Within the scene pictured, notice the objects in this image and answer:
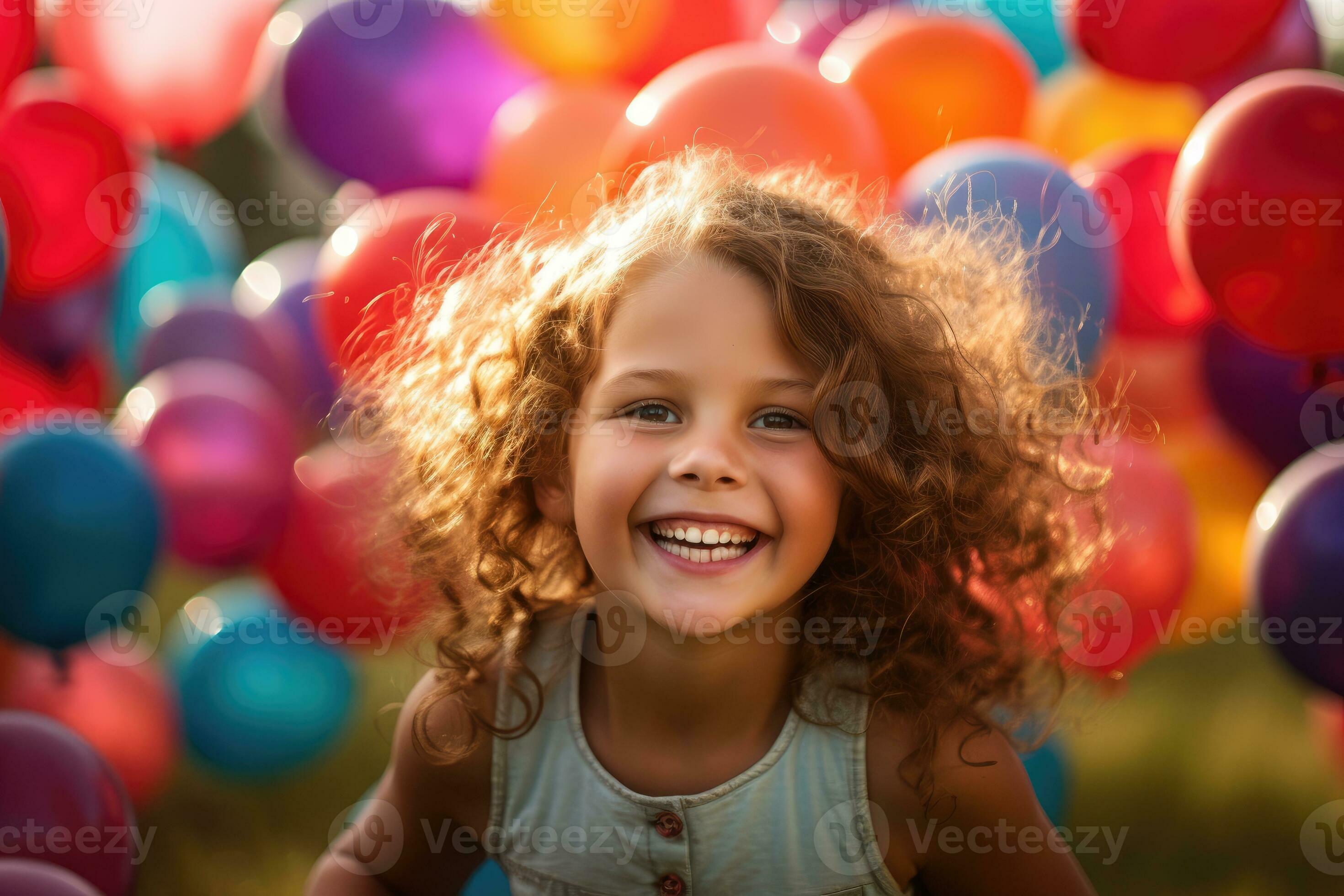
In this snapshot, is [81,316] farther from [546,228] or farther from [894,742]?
[894,742]

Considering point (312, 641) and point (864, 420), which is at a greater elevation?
point (864, 420)

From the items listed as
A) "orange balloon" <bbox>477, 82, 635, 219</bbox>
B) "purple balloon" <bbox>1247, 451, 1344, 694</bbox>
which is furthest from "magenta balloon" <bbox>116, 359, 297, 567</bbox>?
"purple balloon" <bbox>1247, 451, 1344, 694</bbox>

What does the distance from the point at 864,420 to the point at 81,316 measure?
1.87 metres

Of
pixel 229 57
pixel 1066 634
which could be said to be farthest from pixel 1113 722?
pixel 229 57

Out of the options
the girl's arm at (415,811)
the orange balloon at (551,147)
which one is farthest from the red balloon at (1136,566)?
the orange balloon at (551,147)

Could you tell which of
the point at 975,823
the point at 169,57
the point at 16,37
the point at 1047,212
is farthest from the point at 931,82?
the point at 16,37

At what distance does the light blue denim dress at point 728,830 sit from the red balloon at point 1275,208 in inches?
34.4

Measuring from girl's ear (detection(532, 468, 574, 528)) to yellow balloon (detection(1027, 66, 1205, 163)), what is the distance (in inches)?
51.3

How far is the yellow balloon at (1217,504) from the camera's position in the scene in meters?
2.06

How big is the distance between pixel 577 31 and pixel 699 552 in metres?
1.29

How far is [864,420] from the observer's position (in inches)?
55.7

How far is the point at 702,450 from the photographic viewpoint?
50.7 inches

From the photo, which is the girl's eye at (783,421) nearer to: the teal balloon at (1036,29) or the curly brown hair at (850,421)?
the curly brown hair at (850,421)

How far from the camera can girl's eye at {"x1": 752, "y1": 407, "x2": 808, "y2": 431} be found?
1359 mm
